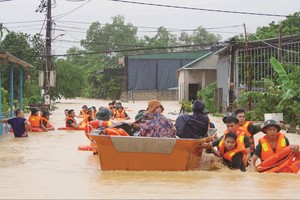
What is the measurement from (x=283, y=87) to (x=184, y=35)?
11107 centimetres

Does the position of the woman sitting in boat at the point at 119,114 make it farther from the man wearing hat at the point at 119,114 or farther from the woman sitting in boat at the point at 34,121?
the woman sitting in boat at the point at 34,121

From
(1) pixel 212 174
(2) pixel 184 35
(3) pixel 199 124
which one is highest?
(2) pixel 184 35

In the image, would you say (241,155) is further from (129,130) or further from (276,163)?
(129,130)

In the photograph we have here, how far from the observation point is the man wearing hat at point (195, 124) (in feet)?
35.2

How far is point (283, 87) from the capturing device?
22.2m

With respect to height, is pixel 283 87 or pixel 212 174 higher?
pixel 283 87

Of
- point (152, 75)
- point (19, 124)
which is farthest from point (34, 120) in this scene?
point (152, 75)

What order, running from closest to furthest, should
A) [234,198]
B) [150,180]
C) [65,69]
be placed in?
[234,198]
[150,180]
[65,69]

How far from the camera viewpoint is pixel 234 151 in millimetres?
10297

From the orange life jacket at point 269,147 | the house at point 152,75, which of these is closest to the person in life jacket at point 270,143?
the orange life jacket at point 269,147

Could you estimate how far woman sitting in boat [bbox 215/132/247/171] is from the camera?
10.2 metres

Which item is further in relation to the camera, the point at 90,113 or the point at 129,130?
the point at 90,113

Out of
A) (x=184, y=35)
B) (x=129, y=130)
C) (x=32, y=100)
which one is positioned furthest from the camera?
(x=184, y=35)

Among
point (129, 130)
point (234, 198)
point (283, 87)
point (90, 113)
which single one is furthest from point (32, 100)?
point (234, 198)
